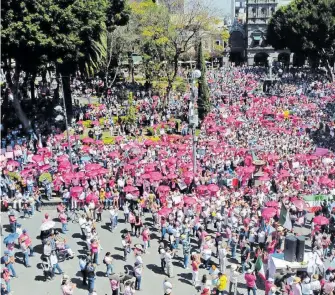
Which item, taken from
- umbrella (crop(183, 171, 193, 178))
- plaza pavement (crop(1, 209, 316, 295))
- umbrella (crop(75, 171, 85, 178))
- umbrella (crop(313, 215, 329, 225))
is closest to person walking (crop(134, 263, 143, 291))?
plaza pavement (crop(1, 209, 316, 295))

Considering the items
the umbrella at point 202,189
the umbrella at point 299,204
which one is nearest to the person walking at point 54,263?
the umbrella at point 202,189

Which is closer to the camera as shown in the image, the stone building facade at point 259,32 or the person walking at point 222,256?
the person walking at point 222,256

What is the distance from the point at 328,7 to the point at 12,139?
44996mm

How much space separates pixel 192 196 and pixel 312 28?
46.7 metres

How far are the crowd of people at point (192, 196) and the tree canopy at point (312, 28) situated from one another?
2633cm

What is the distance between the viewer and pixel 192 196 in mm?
21688

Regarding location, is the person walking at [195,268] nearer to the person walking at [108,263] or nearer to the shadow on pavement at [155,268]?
the shadow on pavement at [155,268]

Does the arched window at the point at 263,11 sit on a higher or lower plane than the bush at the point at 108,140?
higher

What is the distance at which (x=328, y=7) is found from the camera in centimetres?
6094

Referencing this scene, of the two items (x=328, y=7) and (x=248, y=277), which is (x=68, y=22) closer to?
(x=248, y=277)

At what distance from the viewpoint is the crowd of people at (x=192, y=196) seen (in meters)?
16.6

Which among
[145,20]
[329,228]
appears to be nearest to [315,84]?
[145,20]

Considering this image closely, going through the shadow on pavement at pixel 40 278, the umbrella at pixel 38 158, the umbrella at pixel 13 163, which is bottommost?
the shadow on pavement at pixel 40 278

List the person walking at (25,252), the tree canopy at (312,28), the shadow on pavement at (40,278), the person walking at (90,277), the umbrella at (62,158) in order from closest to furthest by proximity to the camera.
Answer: the person walking at (90,277)
the shadow on pavement at (40,278)
the person walking at (25,252)
the umbrella at (62,158)
the tree canopy at (312,28)
